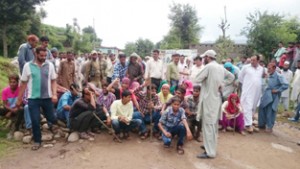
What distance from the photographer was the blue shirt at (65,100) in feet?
21.1

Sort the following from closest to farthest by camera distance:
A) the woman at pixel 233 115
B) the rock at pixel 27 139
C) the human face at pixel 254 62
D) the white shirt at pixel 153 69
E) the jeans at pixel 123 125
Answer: the rock at pixel 27 139
the jeans at pixel 123 125
the woman at pixel 233 115
the human face at pixel 254 62
the white shirt at pixel 153 69

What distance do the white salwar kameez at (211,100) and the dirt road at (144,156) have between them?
394 mm

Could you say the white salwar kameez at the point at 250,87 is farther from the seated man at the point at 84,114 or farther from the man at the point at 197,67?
the seated man at the point at 84,114

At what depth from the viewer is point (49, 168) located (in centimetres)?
489

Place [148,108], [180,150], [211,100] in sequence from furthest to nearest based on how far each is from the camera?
[148,108], [180,150], [211,100]

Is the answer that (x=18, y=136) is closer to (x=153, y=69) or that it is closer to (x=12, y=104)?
(x=12, y=104)

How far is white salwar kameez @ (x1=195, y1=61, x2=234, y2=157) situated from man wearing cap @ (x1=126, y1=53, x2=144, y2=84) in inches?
102

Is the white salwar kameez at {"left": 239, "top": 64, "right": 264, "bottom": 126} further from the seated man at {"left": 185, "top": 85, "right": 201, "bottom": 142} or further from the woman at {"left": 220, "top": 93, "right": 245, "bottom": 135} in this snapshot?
the seated man at {"left": 185, "top": 85, "right": 201, "bottom": 142}

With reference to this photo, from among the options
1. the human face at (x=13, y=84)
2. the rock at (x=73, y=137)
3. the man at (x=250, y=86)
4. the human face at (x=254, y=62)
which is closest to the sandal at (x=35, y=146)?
the rock at (x=73, y=137)

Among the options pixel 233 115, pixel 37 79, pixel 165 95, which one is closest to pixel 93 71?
pixel 165 95

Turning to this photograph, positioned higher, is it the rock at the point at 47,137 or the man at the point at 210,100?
the man at the point at 210,100

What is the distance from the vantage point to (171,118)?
19.3 ft

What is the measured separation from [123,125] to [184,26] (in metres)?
27.5

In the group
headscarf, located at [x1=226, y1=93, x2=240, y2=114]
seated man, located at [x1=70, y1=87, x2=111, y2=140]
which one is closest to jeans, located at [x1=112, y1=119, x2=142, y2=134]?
seated man, located at [x1=70, y1=87, x2=111, y2=140]
